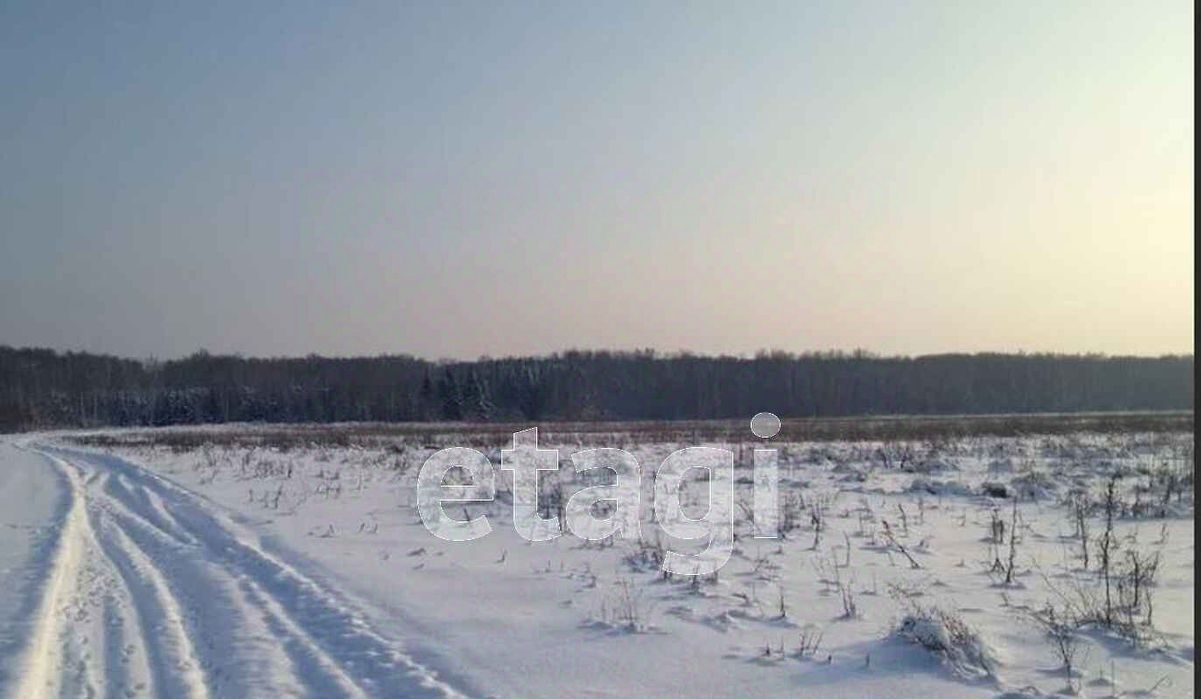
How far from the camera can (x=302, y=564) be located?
34.0 ft

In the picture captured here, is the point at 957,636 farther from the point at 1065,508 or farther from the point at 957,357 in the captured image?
the point at 957,357

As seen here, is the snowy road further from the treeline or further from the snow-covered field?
the treeline

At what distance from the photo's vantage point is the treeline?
350ft

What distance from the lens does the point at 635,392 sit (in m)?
122

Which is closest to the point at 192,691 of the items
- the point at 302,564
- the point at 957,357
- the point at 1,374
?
the point at 302,564

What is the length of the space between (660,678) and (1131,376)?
402 feet

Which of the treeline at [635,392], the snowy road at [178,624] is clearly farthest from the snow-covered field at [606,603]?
the treeline at [635,392]

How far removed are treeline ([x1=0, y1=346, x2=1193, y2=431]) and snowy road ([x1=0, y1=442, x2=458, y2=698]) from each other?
89438 millimetres

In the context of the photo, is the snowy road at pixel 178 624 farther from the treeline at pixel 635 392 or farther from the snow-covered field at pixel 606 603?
the treeline at pixel 635 392

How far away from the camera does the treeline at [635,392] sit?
4200 inches

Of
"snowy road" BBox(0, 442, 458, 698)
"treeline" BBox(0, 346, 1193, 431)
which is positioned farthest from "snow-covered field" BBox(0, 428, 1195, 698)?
"treeline" BBox(0, 346, 1193, 431)

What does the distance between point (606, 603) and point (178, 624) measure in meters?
3.60

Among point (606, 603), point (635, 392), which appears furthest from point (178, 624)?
point (635, 392)

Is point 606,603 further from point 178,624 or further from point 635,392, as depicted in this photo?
Answer: point 635,392
